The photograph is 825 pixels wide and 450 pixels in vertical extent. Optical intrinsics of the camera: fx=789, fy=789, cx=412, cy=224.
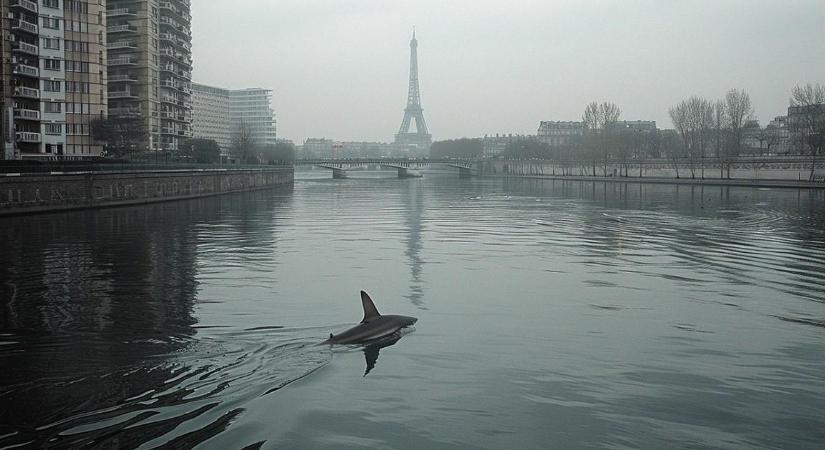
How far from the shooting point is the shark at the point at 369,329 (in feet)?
48.6

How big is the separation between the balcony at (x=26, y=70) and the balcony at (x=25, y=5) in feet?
17.9

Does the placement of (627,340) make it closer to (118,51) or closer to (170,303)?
(170,303)

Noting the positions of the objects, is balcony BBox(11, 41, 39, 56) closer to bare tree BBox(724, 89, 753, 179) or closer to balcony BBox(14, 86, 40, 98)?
balcony BBox(14, 86, 40, 98)

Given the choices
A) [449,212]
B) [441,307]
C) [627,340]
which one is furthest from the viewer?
[449,212]

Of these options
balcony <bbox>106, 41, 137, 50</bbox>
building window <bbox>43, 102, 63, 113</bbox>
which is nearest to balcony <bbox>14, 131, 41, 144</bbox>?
building window <bbox>43, 102, 63, 113</bbox>

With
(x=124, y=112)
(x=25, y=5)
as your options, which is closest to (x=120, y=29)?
(x=124, y=112)

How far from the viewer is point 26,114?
254ft

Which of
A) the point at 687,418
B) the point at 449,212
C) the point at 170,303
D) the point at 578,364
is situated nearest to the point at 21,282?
the point at 170,303

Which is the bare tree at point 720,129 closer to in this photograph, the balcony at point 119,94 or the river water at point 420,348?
the balcony at point 119,94

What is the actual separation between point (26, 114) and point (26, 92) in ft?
7.06

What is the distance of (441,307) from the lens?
19.2m

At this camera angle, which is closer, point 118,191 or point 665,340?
point 665,340

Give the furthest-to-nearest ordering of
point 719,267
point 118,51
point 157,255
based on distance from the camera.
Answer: point 118,51 < point 157,255 < point 719,267

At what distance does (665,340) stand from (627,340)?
2.57 ft
